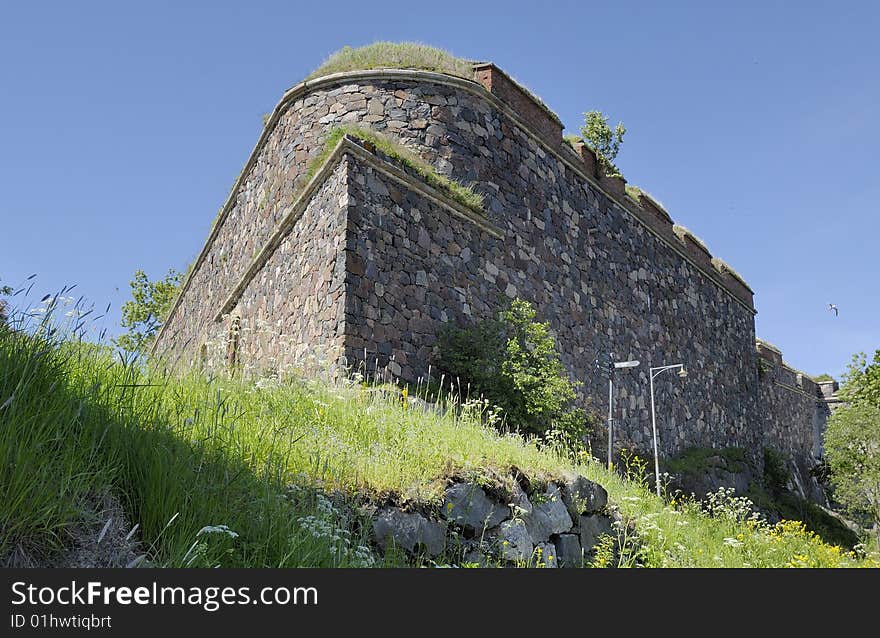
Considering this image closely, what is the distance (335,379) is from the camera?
8.55 meters

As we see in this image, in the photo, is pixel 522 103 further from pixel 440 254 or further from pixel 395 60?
pixel 440 254

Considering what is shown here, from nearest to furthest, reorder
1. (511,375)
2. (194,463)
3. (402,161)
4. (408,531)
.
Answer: (194,463) → (408,531) → (511,375) → (402,161)

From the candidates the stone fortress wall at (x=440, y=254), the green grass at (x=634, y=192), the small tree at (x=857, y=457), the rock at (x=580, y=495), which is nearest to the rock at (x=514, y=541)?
the rock at (x=580, y=495)

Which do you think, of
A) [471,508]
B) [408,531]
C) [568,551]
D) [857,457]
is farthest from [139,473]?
[857,457]

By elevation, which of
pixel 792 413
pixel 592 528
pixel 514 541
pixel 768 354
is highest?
pixel 768 354

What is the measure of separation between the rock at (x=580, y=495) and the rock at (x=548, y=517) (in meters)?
0.14

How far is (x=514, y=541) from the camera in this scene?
5.38 m

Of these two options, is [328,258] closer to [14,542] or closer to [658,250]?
[14,542]

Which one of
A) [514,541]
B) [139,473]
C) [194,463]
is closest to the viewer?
[139,473]

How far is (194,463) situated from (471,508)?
6.88ft

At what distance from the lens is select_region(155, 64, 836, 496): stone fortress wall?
966 cm

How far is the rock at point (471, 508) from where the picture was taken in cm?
510

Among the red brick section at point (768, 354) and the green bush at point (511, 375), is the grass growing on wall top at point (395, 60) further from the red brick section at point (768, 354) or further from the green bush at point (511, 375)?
the red brick section at point (768, 354)

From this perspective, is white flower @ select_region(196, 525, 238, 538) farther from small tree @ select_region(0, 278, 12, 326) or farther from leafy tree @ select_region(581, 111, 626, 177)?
leafy tree @ select_region(581, 111, 626, 177)
